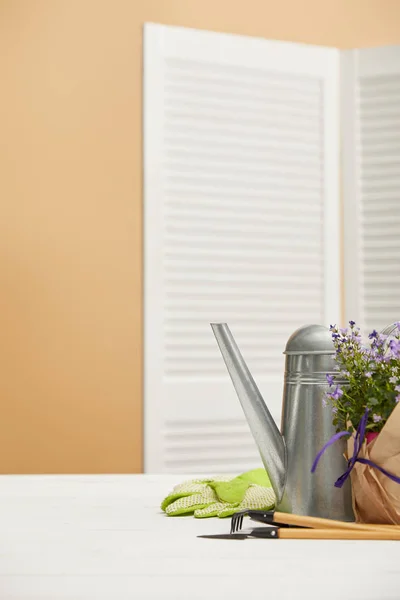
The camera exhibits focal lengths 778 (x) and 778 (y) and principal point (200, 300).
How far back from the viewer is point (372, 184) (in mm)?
2531

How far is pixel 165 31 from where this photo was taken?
2.40 m

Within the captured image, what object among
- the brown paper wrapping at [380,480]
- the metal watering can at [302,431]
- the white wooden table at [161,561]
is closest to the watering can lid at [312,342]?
the metal watering can at [302,431]

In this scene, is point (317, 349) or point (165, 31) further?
point (165, 31)

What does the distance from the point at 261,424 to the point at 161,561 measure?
0.24 meters

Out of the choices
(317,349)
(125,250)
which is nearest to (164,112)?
(125,250)

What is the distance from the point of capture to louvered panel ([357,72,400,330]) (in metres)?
2.51

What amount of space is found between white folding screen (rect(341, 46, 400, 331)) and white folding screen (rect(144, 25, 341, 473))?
0.17ft

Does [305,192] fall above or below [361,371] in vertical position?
above

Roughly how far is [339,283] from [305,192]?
32 cm

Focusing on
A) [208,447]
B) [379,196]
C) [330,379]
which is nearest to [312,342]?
[330,379]

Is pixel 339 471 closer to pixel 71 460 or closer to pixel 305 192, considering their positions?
pixel 71 460

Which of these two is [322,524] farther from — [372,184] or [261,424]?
[372,184]

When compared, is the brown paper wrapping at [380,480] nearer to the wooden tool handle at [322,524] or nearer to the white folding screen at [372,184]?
the wooden tool handle at [322,524]

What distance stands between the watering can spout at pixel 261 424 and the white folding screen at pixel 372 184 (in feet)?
5.49
